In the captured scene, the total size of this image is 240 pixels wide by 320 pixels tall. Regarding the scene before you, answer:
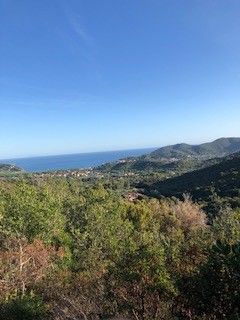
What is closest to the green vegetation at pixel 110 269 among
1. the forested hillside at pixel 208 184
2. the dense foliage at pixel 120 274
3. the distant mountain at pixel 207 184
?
the dense foliage at pixel 120 274

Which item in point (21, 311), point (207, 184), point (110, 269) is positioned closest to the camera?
point (110, 269)

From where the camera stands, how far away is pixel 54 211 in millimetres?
38781

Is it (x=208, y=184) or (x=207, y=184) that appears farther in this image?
(x=207, y=184)

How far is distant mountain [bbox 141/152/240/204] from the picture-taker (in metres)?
91.6

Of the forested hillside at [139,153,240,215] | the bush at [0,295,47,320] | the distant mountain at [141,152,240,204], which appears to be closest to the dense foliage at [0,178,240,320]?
the bush at [0,295,47,320]

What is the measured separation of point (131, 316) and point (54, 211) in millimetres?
24172

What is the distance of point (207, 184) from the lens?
105m

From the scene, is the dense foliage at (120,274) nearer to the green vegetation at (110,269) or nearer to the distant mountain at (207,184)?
the green vegetation at (110,269)

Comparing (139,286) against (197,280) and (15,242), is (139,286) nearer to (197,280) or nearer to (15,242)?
(197,280)

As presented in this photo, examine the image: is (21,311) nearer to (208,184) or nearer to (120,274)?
(120,274)

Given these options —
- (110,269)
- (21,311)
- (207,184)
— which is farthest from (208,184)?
(21,311)

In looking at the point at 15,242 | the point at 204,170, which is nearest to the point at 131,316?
the point at 15,242

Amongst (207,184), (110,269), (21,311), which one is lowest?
(207,184)

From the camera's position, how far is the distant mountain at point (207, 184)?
91.6m
